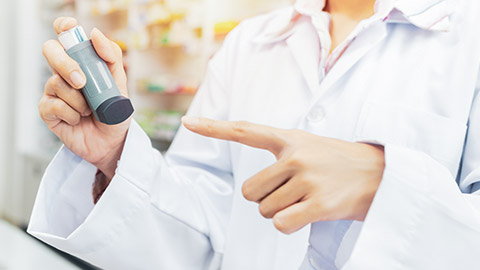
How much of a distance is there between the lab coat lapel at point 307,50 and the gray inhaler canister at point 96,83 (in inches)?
14.5

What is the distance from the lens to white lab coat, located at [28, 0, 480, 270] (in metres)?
0.52

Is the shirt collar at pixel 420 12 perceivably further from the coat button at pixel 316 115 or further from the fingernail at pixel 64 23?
the fingernail at pixel 64 23

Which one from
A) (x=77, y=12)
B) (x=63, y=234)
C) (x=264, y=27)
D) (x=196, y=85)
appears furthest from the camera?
(x=77, y=12)

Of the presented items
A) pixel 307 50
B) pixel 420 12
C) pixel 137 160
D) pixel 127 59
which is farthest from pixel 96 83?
pixel 127 59

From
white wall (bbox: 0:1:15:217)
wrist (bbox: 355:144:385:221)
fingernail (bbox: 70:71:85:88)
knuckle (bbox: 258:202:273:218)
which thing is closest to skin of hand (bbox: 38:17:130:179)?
fingernail (bbox: 70:71:85:88)

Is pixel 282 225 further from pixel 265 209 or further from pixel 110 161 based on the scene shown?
pixel 110 161

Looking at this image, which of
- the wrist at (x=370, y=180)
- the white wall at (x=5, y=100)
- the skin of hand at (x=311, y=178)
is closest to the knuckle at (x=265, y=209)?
the skin of hand at (x=311, y=178)

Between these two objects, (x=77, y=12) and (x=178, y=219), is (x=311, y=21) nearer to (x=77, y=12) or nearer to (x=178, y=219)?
(x=178, y=219)

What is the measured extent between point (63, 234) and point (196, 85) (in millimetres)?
2061

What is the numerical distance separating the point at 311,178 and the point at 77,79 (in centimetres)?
39

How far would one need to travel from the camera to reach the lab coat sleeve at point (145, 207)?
78 cm

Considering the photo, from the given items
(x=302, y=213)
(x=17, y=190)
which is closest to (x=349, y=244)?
(x=302, y=213)

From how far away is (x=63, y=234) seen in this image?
0.87 m

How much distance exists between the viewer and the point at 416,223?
0.52 metres
